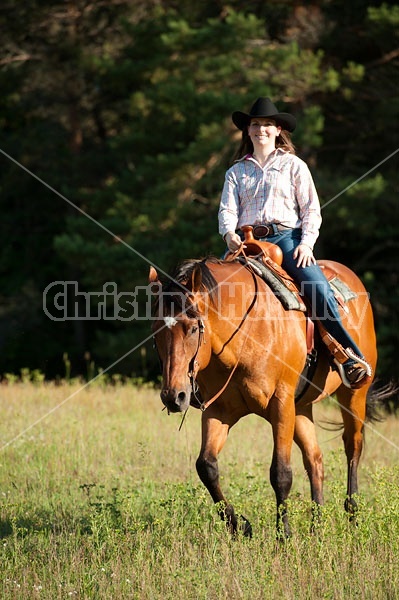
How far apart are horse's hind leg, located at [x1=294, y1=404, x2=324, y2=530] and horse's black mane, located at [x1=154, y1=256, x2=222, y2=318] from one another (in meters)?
2.06

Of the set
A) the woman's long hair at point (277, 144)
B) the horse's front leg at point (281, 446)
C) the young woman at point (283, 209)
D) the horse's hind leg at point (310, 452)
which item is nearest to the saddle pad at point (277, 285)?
the young woman at point (283, 209)

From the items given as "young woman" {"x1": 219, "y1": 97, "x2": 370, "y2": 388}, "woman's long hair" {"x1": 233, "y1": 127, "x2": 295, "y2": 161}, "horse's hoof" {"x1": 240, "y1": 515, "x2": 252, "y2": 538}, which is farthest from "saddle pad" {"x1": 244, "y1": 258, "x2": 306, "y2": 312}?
"horse's hoof" {"x1": 240, "y1": 515, "x2": 252, "y2": 538}

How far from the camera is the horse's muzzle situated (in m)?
5.12

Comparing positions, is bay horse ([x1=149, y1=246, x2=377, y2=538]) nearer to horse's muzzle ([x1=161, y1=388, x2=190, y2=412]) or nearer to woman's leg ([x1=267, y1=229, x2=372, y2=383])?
horse's muzzle ([x1=161, y1=388, x2=190, y2=412])

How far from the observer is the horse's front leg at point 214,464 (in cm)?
600

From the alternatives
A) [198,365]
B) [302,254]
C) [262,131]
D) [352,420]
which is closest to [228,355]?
[198,365]

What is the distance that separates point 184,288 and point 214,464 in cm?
142

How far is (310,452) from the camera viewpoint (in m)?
7.09

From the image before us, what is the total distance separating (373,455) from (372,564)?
4.74 metres

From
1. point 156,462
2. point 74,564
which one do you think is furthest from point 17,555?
point 156,462

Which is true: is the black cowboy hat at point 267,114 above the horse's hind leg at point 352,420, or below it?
above

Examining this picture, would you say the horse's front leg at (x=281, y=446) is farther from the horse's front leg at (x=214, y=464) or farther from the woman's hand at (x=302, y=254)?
the woman's hand at (x=302, y=254)

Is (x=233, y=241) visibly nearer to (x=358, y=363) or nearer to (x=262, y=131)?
(x=262, y=131)

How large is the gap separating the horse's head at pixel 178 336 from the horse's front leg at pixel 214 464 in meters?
0.85
